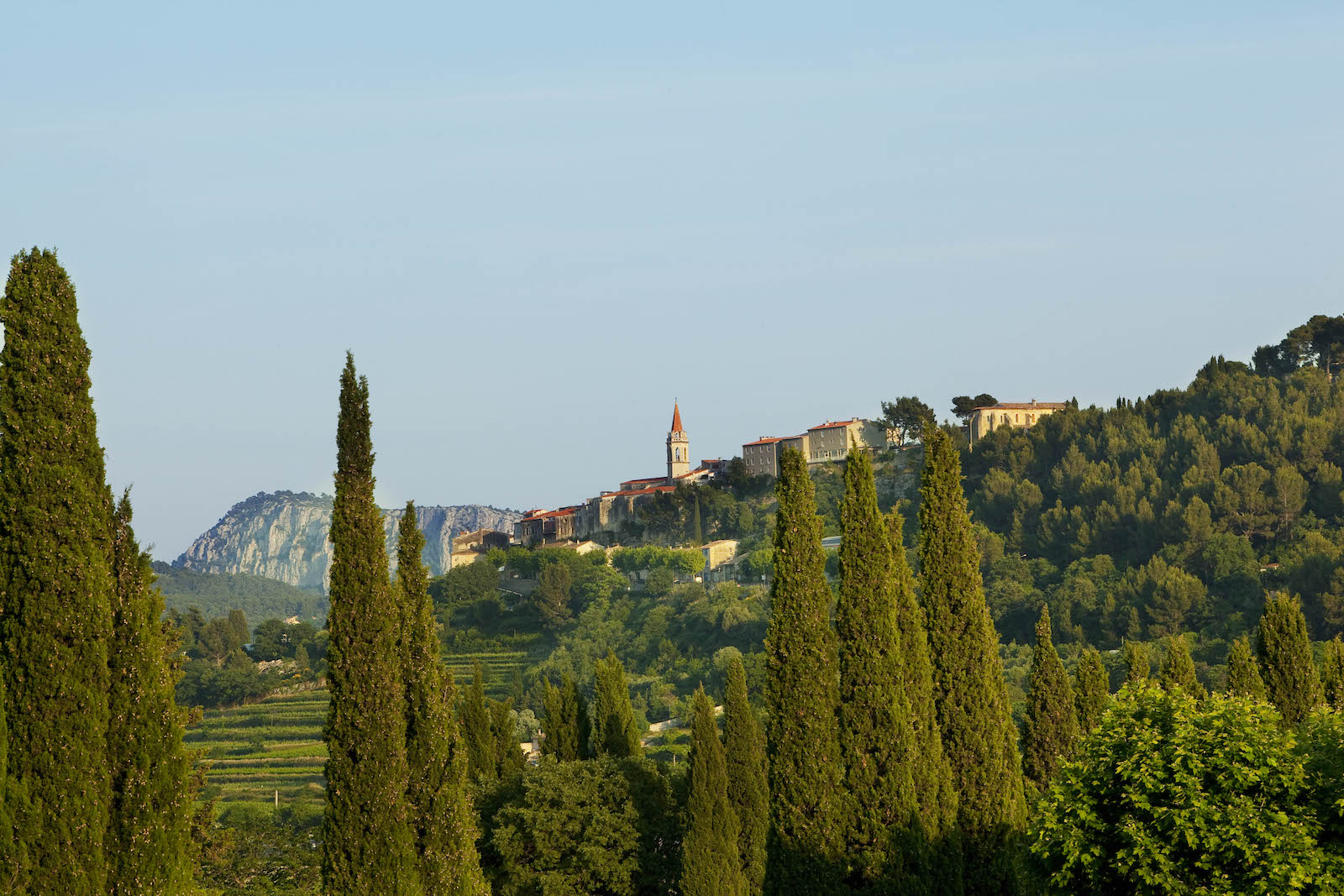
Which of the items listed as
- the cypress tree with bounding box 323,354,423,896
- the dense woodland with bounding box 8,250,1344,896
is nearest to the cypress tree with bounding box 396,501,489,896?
the dense woodland with bounding box 8,250,1344,896

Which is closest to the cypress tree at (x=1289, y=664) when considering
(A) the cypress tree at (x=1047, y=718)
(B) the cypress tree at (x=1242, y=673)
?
(B) the cypress tree at (x=1242, y=673)

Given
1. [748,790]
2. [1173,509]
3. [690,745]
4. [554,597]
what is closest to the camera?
[690,745]

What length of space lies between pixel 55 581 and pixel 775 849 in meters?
11.1

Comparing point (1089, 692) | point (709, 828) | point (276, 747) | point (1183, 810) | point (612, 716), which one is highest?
point (1089, 692)

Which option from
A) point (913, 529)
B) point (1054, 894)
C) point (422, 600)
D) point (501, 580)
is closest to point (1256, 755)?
point (1054, 894)

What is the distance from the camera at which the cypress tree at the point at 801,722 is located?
2045cm

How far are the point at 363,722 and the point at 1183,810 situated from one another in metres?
9.16

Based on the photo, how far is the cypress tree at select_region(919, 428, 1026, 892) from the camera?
21.8 metres

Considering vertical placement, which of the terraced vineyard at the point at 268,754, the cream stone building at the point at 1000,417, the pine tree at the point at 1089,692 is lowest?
the terraced vineyard at the point at 268,754

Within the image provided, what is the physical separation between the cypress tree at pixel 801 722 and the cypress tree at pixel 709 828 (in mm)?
6660

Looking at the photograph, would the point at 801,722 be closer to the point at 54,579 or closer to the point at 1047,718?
the point at 1047,718

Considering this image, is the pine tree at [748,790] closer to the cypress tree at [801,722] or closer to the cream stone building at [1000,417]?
the cypress tree at [801,722]

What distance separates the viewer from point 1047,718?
28016mm

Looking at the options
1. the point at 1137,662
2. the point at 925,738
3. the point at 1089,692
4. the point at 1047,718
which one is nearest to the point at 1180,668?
the point at 1137,662
